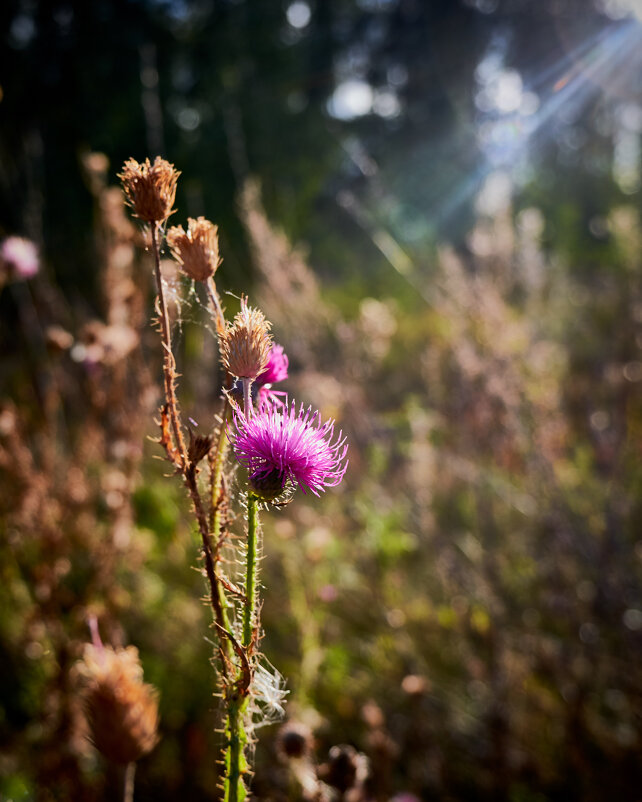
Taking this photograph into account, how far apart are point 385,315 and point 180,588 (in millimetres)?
1601

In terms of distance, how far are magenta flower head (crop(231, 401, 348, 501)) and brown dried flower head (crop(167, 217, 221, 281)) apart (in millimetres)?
175

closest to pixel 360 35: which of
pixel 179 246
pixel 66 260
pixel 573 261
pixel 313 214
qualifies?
pixel 313 214

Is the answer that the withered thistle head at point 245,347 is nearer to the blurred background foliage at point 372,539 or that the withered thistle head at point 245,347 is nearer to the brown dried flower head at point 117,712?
the blurred background foliage at point 372,539

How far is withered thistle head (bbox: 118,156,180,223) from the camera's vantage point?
639 mm

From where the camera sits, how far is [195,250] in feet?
2.24

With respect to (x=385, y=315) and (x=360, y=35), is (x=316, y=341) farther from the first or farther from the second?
(x=360, y=35)

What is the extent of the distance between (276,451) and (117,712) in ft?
1.30

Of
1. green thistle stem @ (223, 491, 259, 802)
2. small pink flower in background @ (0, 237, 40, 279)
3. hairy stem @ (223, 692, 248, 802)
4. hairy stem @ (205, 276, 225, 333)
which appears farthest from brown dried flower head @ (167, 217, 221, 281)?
small pink flower in background @ (0, 237, 40, 279)

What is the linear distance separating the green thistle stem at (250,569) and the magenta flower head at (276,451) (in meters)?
0.02

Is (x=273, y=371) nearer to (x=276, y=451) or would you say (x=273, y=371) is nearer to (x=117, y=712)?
(x=276, y=451)

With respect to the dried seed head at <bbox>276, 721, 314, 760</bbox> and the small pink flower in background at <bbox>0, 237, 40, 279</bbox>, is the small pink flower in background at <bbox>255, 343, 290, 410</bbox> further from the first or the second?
the small pink flower in background at <bbox>0, 237, 40, 279</bbox>

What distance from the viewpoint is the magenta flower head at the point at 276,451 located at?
2.12 feet

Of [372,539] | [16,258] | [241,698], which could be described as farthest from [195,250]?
[372,539]

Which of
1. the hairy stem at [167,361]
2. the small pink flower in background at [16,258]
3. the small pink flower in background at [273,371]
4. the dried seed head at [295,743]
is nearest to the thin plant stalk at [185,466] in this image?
the hairy stem at [167,361]
